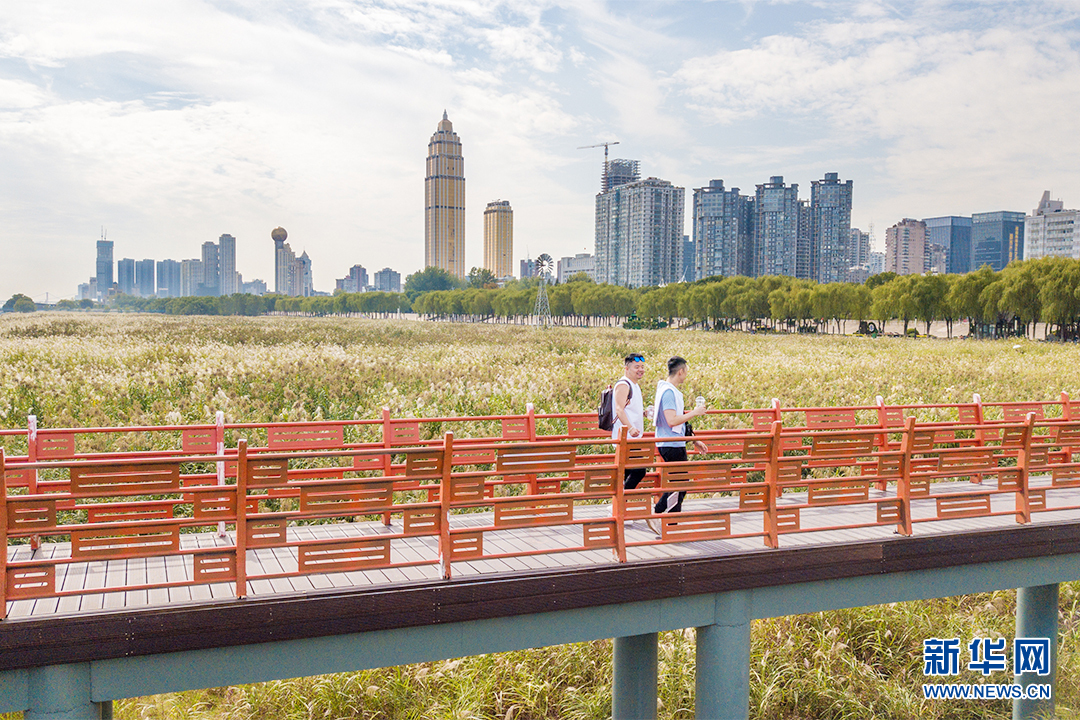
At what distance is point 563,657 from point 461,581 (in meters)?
5.09

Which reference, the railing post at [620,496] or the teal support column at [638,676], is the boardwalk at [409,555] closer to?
the railing post at [620,496]

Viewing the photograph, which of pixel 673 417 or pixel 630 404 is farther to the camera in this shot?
pixel 630 404

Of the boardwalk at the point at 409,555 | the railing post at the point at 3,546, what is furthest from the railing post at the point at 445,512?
the railing post at the point at 3,546

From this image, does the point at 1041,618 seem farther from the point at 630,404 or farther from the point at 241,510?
the point at 241,510

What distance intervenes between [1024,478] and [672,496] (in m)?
3.86

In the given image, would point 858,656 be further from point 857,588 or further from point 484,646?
point 484,646

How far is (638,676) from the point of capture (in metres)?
7.90

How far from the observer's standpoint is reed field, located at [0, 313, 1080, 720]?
9703mm

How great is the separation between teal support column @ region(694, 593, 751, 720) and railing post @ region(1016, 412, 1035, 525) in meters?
3.61

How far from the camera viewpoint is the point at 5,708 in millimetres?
5359

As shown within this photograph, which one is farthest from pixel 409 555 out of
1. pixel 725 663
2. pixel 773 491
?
pixel 773 491

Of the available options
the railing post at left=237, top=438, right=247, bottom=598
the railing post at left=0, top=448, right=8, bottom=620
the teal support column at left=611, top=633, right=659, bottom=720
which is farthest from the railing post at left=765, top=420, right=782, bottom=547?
the railing post at left=0, top=448, right=8, bottom=620

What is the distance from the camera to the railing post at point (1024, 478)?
8.52 meters

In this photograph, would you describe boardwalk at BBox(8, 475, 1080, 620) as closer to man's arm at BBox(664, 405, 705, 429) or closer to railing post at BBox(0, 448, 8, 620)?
railing post at BBox(0, 448, 8, 620)
